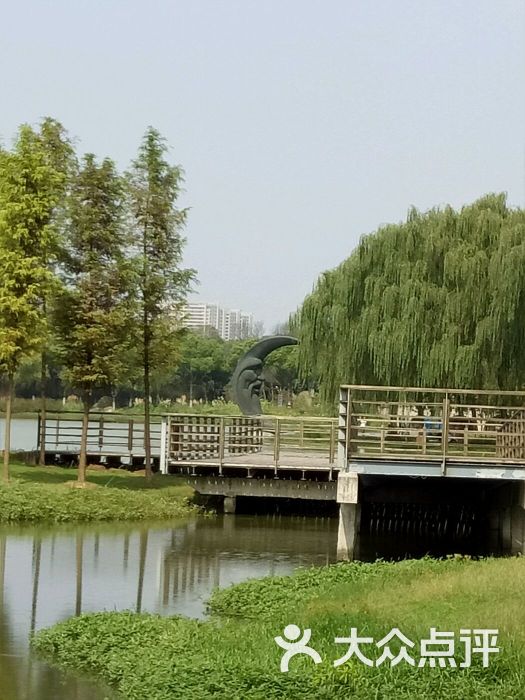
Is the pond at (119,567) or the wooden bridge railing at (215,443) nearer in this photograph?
the pond at (119,567)

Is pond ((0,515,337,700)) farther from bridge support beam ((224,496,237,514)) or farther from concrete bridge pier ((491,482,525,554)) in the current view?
concrete bridge pier ((491,482,525,554))

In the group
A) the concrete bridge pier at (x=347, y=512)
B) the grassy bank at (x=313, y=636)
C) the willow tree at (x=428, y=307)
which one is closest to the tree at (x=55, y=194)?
the willow tree at (x=428, y=307)

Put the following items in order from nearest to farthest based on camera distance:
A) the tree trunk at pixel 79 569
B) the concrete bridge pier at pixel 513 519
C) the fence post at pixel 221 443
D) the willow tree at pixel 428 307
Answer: the tree trunk at pixel 79 569 → the concrete bridge pier at pixel 513 519 → the willow tree at pixel 428 307 → the fence post at pixel 221 443

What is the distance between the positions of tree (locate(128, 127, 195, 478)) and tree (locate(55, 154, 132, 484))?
36.1 inches

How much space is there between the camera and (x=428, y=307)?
24.7 meters

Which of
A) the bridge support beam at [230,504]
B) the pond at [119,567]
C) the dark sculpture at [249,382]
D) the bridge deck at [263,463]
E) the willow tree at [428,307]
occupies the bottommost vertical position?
the pond at [119,567]

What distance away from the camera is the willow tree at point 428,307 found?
23.7 meters

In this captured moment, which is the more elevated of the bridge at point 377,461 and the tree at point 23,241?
the tree at point 23,241

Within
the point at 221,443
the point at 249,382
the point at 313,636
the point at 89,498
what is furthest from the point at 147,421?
the point at 313,636

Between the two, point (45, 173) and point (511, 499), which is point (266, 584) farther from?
point (45, 173)

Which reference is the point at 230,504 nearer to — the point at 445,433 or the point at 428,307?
the point at 428,307

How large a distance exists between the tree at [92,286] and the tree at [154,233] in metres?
0.92

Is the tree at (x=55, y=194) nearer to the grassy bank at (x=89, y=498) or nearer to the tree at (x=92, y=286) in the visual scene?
the tree at (x=92, y=286)

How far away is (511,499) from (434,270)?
6.89 m
